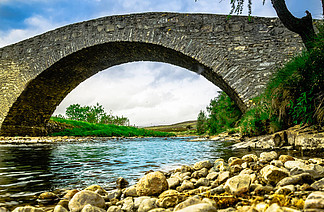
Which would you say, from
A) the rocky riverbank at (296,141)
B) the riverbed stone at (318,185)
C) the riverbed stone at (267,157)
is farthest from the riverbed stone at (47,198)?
the rocky riverbank at (296,141)

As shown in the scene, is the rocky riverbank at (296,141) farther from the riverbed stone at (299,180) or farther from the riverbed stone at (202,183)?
the riverbed stone at (202,183)

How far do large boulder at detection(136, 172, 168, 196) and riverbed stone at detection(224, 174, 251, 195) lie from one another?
18.7 inches

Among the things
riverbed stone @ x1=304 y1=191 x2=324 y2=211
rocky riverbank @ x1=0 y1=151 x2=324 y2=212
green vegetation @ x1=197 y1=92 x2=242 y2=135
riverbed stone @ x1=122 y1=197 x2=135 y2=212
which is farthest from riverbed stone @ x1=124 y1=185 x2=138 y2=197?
green vegetation @ x1=197 y1=92 x2=242 y2=135

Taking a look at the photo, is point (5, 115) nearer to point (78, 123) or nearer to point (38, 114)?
point (38, 114)

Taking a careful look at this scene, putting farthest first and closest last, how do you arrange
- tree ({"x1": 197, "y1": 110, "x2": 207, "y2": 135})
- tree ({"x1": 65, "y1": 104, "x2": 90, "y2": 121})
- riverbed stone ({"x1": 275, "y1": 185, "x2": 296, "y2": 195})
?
1. tree ({"x1": 65, "y1": 104, "x2": 90, "y2": 121})
2. tree ({"x1": 197, "y1": 110, "x2": 207, "y2": 135})
3. riverbed stone ({"x1": 275, "y1": 185, "x2": 296, "y2": 195})

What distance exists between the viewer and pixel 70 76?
9.78 metres

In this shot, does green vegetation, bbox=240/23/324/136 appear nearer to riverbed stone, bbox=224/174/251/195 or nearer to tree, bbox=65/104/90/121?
riverbed stone, bbox=224/174/251/195

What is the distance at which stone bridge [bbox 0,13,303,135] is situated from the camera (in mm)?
6492

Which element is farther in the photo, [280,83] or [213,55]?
[213,55]

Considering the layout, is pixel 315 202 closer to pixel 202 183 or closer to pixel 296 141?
pixel 202 183

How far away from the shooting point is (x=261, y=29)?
261 inches

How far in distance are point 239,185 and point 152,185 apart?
2.01 ft

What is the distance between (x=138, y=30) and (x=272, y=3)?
3.94m

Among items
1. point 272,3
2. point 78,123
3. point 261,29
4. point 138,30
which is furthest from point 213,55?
point 78,123
